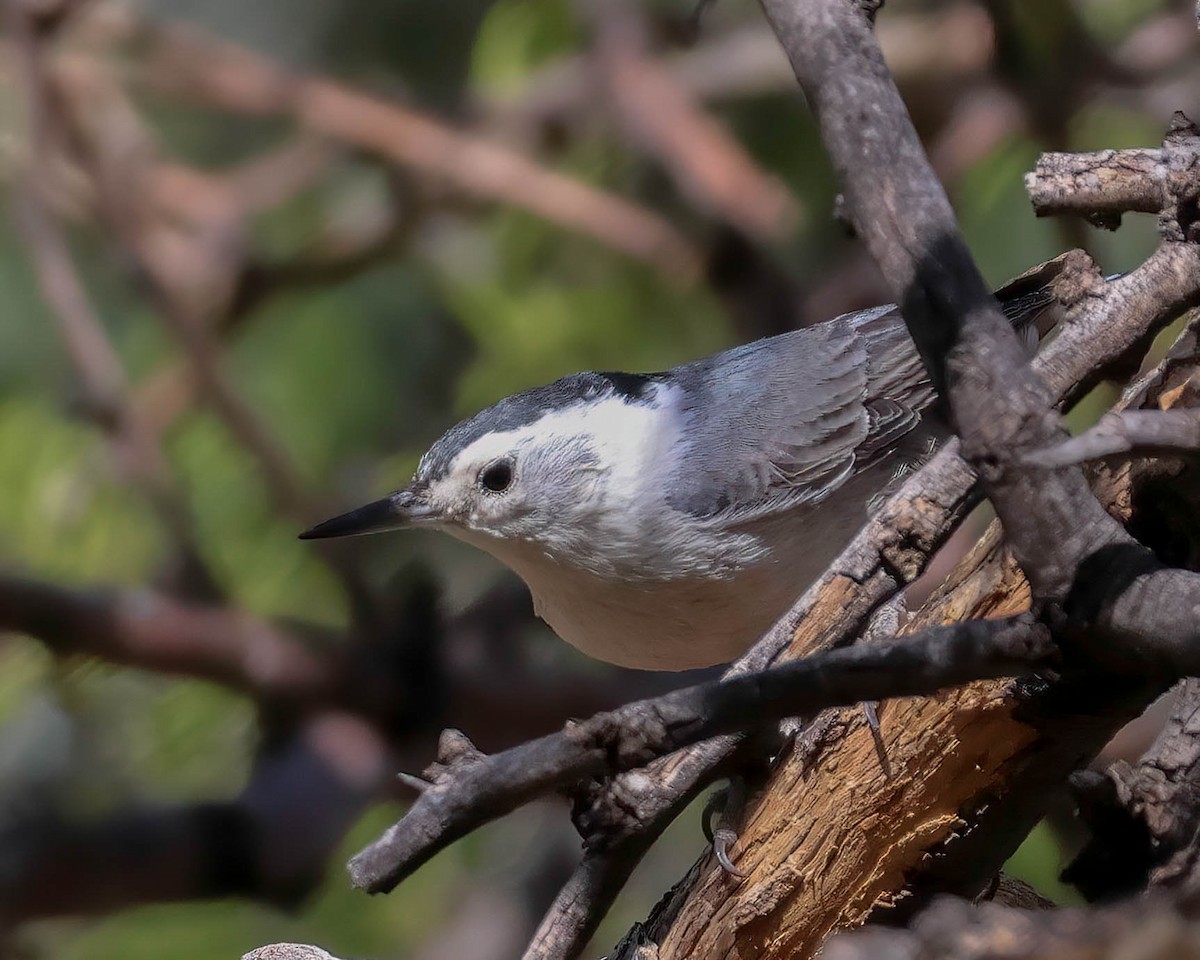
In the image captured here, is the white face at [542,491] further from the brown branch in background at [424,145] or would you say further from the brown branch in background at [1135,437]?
the brown branch in background at [424,145]

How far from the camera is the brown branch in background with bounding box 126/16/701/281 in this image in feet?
9.98

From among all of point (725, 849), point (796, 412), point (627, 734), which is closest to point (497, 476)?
point (796, 412)

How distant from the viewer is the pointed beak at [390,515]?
1771mm

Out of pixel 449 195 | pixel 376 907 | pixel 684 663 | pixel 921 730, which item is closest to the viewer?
pixel 921 730

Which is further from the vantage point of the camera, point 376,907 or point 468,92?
point 468,92

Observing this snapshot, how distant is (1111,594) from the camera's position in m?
0.78

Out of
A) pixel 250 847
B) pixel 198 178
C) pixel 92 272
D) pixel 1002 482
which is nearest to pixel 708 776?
pixel 1002 482

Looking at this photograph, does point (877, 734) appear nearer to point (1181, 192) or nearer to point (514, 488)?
point (1181, 192)

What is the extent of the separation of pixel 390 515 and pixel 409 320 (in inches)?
56.7

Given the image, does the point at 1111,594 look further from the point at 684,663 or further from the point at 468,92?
the point at 468,92

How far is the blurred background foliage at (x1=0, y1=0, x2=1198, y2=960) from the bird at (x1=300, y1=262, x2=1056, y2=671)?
57 centimetres

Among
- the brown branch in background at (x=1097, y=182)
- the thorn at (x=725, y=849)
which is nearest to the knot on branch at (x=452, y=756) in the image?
the thorn at (x=725, y=849)

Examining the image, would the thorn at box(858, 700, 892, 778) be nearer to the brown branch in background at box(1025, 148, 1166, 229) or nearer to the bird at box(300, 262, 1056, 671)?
the brown branch in background at box(1025, 148, 1166, 229)

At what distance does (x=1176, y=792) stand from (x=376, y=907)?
1626mm
